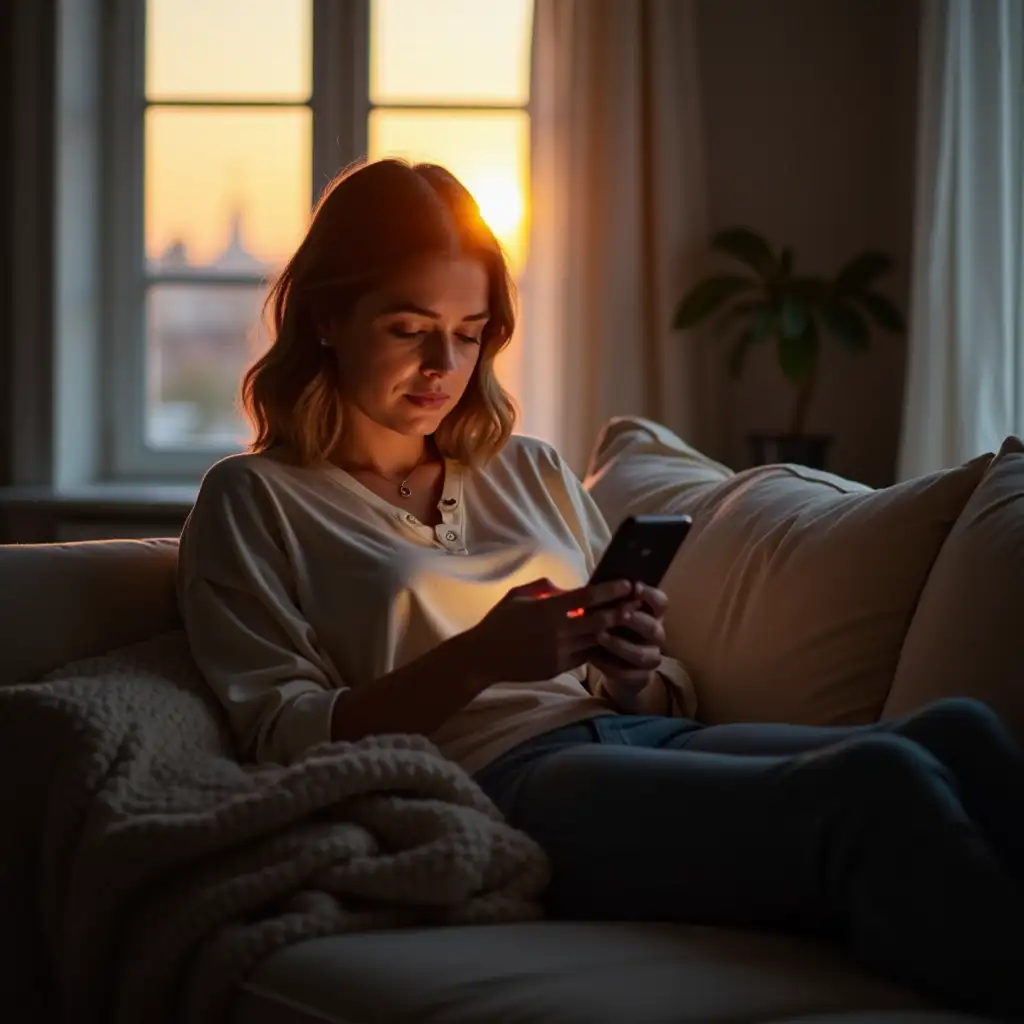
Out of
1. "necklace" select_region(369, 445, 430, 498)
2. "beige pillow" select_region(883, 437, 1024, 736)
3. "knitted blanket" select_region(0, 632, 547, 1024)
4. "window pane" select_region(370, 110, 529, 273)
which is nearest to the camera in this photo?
"knitted blanket" select_region(0, 632, 547, 1024)

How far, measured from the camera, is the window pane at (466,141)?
3.88 meters

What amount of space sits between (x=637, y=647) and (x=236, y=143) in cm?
265

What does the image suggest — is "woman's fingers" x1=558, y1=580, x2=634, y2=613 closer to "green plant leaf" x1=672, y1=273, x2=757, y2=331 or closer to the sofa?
the sofa

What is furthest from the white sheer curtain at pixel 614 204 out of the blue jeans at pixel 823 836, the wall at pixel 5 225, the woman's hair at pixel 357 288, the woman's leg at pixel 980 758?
the woman's leg at pixel 980 758

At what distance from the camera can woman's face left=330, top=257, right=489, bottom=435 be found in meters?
1.82

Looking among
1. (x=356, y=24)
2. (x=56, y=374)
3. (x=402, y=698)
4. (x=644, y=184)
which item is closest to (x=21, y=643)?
(x=402, y=698)

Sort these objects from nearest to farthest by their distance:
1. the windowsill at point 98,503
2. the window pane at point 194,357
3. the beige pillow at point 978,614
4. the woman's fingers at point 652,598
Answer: the beige pillow at point 978,614 → the woman's fingers at point 652,598 → the windowsill at point 98,503 → the window pane at point 194,357

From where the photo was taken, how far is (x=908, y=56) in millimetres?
3588

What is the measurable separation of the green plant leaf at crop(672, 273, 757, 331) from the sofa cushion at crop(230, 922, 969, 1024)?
2175 mm

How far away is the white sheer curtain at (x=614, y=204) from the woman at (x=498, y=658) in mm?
1548

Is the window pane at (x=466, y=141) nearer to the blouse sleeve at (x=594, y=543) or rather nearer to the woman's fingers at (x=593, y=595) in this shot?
the blouse sleeve at (x=594, y=543)

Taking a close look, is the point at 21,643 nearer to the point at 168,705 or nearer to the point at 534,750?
the point at 168,705

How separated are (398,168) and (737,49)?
80.1 inches

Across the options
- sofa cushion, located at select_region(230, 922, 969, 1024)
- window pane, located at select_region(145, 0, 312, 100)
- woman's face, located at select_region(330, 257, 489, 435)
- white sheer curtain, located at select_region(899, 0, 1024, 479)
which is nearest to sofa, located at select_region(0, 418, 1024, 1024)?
sofa cushion, located at select_region(230, 922, 969, 1024)
